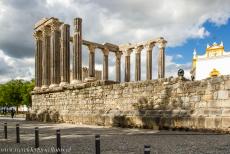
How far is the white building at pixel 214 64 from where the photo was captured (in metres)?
47.2

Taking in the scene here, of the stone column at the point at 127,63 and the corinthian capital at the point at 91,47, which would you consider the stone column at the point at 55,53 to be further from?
the stone column at the point at 127,63

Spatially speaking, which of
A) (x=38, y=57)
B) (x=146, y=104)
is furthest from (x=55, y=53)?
(x=146, y=104)

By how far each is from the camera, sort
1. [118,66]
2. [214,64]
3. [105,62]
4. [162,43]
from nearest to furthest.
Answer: [162,43] < [105,62] < [118,66] < [214,64]

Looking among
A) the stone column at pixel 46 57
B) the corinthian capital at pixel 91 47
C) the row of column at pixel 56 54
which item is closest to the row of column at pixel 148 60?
the corinthian capital at pixel 91 47

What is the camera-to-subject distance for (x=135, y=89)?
1736cm

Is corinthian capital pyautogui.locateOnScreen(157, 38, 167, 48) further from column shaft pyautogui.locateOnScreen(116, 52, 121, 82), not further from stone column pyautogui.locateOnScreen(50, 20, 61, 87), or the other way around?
stone column pyautogui.locateOnScreen(50, 20, 61, 87)

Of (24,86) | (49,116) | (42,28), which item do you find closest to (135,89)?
(49,116)

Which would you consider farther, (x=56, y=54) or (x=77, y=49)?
(x=56, y=54)

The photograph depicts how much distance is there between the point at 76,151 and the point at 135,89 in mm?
8735

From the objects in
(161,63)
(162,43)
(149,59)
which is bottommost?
(161,63)

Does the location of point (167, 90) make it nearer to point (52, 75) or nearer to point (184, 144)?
point (184, 144)

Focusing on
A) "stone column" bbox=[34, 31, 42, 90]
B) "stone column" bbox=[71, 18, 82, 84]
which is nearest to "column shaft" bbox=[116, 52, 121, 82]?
"stone column" bbox=[34, 31, 42, 90]

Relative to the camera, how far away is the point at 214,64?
158ft

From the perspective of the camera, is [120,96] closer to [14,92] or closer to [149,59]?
[149,59]
